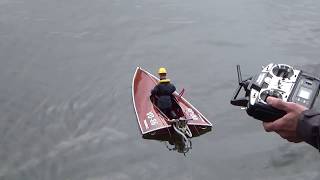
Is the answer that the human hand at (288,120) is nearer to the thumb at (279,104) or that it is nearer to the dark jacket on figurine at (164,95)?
the thumb at (279,104)

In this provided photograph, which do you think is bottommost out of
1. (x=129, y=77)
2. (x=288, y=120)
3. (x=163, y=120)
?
(x=129, y=77)

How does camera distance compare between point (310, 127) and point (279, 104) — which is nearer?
point (310, 127)

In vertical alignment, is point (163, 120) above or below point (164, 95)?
below

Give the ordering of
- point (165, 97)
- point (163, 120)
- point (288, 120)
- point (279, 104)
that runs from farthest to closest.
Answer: point (165, 97)
point (163, 120)
point (279, 104)
point (288, 120)

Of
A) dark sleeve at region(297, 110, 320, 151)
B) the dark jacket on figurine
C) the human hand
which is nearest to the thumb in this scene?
the human hand

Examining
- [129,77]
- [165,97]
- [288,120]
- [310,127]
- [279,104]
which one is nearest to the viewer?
[310,127]

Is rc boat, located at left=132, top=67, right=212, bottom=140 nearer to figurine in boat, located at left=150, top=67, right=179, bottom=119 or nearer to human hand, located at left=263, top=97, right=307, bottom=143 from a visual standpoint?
figurine in boat, located at left=150, top=67, right=179, bottom=119

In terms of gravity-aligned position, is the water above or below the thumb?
below

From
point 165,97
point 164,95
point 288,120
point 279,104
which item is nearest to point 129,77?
point 164,95

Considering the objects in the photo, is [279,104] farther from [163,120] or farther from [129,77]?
[129,77]
